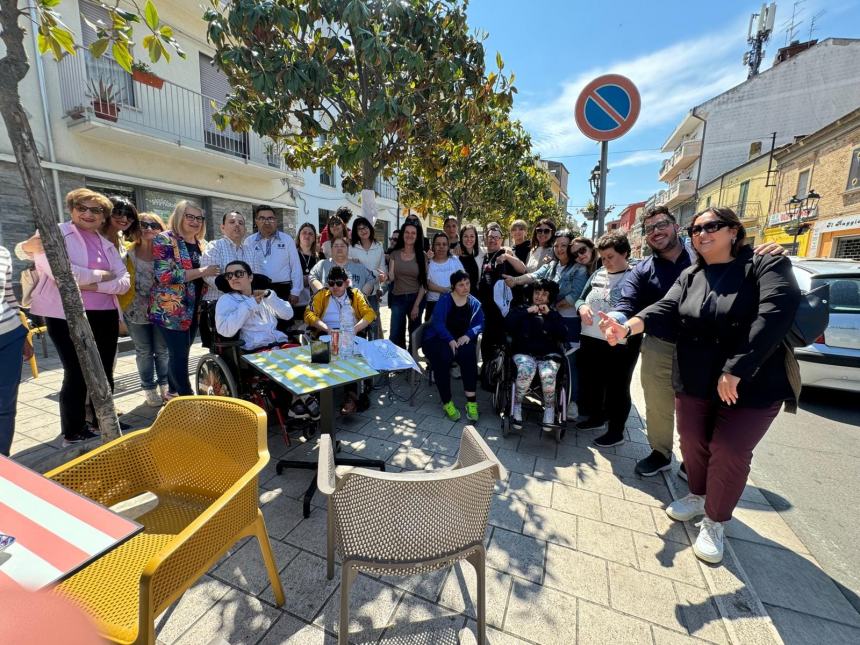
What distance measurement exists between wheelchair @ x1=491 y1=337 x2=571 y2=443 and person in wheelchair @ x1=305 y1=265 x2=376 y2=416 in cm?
139

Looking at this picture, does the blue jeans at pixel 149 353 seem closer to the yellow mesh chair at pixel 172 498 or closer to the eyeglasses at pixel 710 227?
the yellow mesh chair at pixel 172 498

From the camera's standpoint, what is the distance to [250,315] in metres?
3.25

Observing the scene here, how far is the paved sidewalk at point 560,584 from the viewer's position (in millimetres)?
1710

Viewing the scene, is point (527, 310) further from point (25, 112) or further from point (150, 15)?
point (25, 112)

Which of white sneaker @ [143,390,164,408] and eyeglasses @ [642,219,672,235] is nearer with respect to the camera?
eyeglasses @ [642,219,672,235]

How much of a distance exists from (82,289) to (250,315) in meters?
1.16

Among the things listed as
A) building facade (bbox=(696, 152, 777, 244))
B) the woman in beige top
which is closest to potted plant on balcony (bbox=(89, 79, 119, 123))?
the woman in beige top

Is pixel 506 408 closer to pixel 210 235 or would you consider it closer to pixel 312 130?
pixel 312 130

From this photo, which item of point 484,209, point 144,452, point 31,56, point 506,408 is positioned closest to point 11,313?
point 144,452

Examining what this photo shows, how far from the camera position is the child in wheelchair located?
3109 mm

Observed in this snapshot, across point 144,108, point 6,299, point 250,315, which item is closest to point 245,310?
point 250,315

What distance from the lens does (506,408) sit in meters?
3.58

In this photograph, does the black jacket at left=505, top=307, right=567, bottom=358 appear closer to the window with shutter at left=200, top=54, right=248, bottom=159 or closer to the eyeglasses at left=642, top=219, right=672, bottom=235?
the eyeglasses at left=642, top=219, right=672, bottom=235

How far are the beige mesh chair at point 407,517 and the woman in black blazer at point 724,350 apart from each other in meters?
1.34
